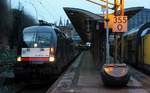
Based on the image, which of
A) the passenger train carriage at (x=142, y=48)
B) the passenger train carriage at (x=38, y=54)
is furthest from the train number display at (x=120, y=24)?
the passenger train carriage at (x=142, y=48)

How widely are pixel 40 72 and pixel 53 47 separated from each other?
1.62 meters

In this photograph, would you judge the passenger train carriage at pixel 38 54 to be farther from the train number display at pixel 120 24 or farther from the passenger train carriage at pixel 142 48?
the passenger train carriage at pixel 142 48

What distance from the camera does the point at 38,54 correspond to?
966 inches

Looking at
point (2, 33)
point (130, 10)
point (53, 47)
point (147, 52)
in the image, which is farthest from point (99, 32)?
point (53, 47)

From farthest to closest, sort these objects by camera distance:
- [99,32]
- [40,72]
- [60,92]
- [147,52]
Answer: [99,32], [147,52], [40,72], [60,92]

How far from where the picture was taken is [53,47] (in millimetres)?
24797

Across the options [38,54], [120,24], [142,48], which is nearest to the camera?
[120,24]

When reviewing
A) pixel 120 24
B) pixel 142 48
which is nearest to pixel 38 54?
pixel 120 24

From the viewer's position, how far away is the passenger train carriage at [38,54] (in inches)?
941

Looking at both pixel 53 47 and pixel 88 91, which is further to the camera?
pixel 53 47

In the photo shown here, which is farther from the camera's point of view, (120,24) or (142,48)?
(142,48)

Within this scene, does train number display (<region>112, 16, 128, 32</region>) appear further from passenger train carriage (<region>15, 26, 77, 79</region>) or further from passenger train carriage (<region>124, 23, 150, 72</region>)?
passenger train carriage (<region>124, 23, 150, 72</region>)

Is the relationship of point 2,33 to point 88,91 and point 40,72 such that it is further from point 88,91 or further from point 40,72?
point 88,91

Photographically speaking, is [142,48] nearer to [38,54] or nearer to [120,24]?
[120,24]
